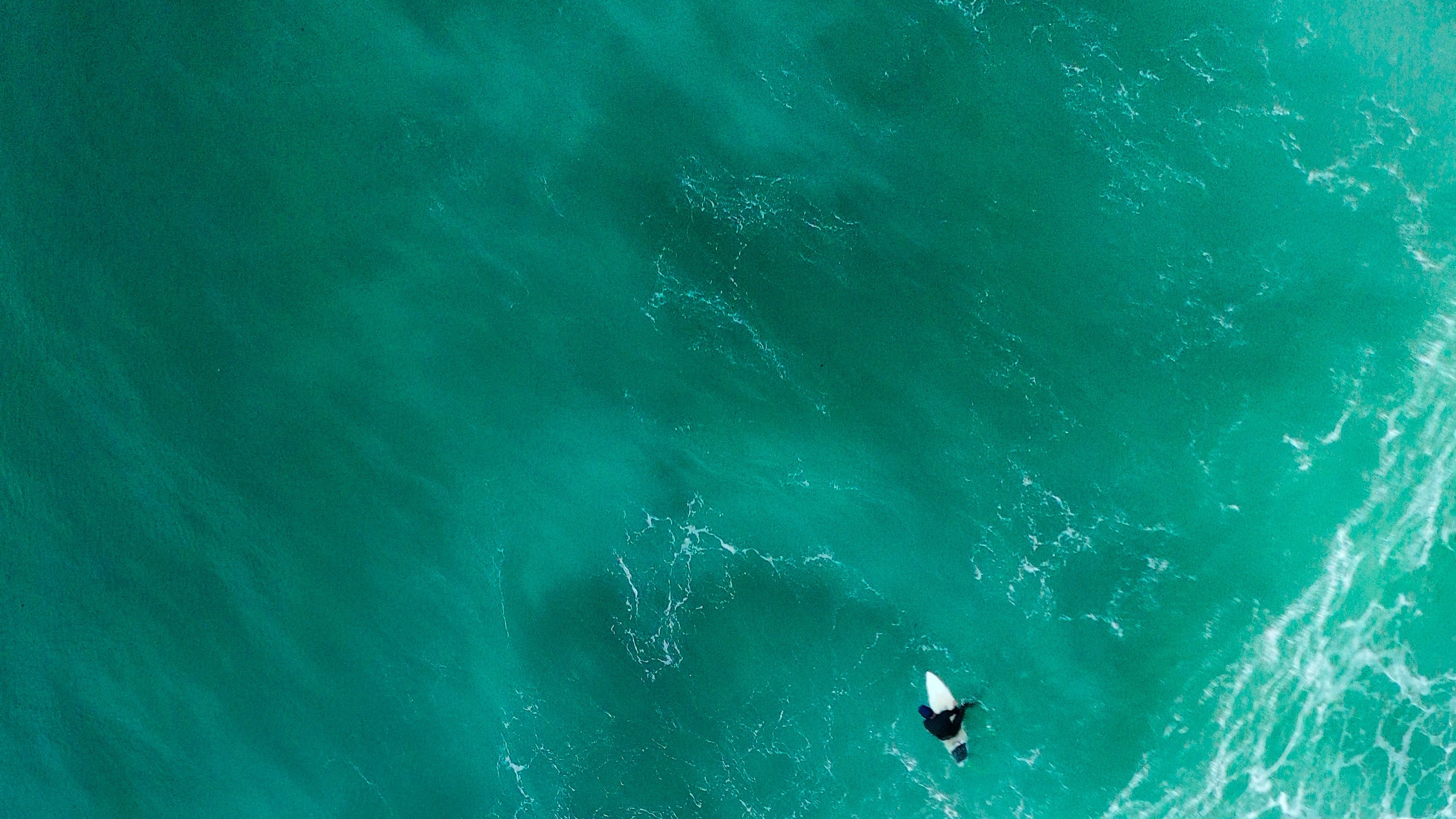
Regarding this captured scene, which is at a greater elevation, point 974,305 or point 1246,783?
point 974,305

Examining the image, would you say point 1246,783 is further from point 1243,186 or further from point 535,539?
point 535,539

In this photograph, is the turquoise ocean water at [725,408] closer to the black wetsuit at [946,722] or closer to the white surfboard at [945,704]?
the white surfboard at [945,704]

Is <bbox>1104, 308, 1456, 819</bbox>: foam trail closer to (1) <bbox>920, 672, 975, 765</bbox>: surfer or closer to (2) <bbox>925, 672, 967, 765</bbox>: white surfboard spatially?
(2) <bbox>925, 672, 967, 765</bbox>: white surfboard

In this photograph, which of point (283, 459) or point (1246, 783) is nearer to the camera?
point (1246, 783)

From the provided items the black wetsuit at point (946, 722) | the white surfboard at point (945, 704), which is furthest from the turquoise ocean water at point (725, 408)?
the black wetsuit at point (946, 722)

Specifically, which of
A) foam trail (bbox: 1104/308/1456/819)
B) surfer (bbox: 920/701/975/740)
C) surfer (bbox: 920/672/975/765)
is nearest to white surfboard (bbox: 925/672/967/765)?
surfer (bbox: 920/672/975/765)

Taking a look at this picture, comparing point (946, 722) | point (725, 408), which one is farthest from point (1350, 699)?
point (725, 408)

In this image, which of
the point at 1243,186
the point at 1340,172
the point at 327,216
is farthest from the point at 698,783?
the point at 1340,172
